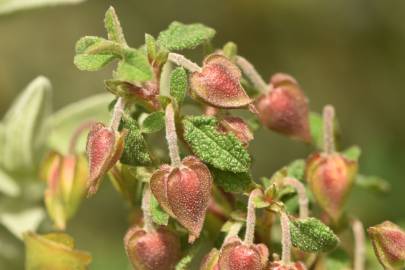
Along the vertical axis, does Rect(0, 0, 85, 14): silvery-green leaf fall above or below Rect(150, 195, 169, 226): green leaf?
above

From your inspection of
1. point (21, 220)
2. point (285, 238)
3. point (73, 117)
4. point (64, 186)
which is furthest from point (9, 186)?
point (285, 238)

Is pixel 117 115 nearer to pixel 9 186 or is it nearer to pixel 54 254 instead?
pixel 54 254

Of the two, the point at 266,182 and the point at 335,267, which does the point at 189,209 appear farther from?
the point at 335,267

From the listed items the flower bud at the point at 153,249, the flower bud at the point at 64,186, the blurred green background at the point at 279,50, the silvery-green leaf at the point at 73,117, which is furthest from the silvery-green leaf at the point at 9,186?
the blurred green background at the point at 279,50

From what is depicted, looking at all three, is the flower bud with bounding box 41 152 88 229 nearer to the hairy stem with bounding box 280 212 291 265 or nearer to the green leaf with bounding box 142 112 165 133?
the green leaf with bounding box 142 112 165 133

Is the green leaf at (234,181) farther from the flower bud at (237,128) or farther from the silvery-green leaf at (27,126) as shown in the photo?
the silvery-green leaf at (27,126)

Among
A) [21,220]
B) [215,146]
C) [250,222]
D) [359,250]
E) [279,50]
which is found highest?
[215,146]

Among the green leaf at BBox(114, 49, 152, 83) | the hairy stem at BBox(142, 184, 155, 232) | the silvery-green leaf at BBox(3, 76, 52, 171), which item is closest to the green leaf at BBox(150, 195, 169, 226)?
the hairy stem at BBox(142, 184, 155, 232)
